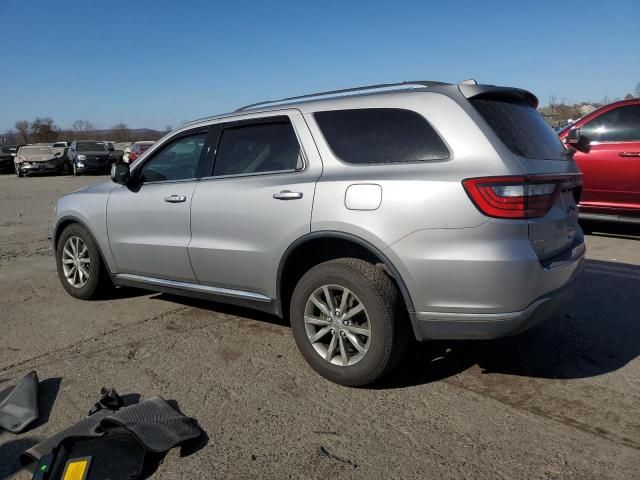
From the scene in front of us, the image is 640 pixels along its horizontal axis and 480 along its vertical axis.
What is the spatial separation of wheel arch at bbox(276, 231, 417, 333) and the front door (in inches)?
35.9

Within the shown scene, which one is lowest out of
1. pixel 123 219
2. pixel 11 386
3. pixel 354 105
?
pixel 11 386

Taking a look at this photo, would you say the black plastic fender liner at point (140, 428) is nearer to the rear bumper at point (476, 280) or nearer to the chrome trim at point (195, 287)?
the chrome trim at point (195, 287)

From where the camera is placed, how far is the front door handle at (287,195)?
11.5ft

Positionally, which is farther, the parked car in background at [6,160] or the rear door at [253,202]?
the parked car in background at [6,160]

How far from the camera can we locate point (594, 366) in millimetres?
3586

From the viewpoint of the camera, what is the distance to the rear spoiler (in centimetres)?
325

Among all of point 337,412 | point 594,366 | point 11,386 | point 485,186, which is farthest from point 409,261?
point 11,386

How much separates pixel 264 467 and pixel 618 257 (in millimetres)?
5560

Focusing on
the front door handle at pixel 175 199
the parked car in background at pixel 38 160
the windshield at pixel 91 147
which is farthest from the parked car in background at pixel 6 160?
the front door handle at pixel 175 199

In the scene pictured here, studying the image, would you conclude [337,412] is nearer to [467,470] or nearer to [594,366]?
[467,470]

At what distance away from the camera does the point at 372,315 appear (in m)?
3.17

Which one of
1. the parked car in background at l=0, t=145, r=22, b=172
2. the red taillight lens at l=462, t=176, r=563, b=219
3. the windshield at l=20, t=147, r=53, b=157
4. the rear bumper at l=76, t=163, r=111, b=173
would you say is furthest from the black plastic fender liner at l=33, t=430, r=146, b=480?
the parked car in background at l=0, t=145, r=22, b=172

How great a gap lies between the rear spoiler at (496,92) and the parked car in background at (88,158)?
24428 millimetres

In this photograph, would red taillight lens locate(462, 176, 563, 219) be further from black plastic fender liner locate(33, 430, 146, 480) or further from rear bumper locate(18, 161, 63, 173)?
rear bumper locate(18, 161, 63, 173)
